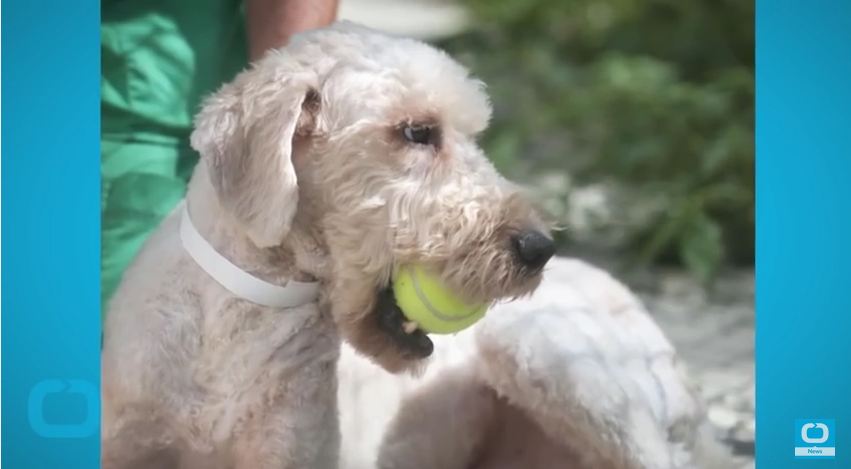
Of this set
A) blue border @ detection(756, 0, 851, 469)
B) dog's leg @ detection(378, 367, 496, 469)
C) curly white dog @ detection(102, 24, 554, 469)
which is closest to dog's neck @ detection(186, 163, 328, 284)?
curly white dog @ detection(102, 24, 554, 469)

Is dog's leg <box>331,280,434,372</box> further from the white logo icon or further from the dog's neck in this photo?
the white logo icon

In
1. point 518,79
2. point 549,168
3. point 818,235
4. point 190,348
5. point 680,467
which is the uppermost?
point 518,79

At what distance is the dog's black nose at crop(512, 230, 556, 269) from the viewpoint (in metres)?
1.14

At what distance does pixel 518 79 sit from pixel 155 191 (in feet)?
1.77

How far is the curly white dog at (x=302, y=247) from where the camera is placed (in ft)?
3.76

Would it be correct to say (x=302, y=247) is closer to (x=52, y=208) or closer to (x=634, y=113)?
(x=52, y=208)

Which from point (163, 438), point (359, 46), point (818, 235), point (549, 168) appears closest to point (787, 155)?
point (818, 235)

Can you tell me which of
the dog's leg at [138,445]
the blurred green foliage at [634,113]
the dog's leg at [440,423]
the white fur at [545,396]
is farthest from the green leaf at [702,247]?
the dog's leg at [138,445]

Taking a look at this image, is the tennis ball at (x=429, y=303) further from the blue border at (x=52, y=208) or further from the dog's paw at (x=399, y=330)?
the blue border at (x=52, y=208)

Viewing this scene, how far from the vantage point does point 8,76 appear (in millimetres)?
1291

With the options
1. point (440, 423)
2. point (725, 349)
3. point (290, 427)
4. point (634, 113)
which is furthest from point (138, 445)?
point (634, 113)

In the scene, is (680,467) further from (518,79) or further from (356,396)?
(518,79)

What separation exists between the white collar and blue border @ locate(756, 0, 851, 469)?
22.0 inches

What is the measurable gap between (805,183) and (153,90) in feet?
2.56
